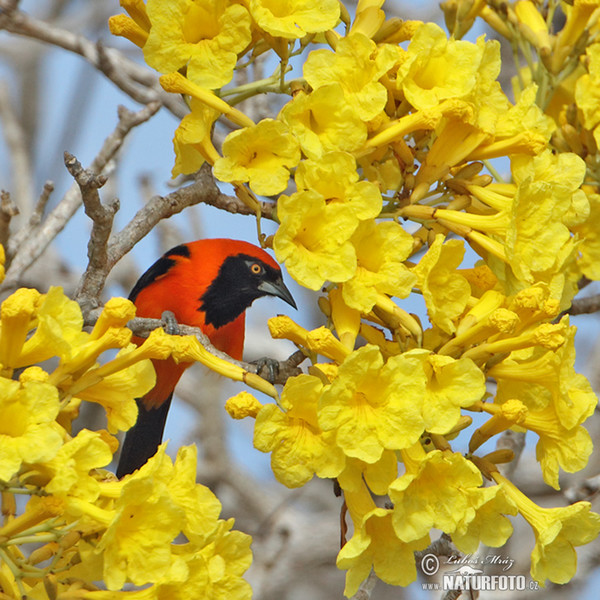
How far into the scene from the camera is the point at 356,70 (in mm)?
2803

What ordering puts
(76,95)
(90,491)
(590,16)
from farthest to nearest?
(76,95), (590,16), (90,491)

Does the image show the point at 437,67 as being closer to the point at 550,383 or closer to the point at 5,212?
the point at 550,383

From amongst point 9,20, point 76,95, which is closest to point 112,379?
point 9,20

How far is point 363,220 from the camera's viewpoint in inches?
105

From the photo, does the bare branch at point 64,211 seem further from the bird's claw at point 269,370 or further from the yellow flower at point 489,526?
the yellow flower at point 489,526

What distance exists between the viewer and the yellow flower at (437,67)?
2859 mm

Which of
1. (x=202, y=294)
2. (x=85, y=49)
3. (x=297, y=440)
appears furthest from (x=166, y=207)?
(x=85, y=49)

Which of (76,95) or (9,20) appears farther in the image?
(76,95)

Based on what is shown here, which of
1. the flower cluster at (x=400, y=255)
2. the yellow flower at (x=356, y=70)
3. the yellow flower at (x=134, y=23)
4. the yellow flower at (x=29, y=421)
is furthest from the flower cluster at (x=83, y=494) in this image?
the yellow flower at (x=134, y=23)

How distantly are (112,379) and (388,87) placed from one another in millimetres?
1242

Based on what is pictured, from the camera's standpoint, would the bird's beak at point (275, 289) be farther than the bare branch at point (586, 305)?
Yes

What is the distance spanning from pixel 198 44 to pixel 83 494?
4.57 feet

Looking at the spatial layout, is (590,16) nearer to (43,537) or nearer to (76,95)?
(43,537)

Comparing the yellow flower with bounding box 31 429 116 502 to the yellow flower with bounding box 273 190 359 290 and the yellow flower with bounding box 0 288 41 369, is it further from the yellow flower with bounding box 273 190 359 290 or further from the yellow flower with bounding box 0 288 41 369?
the yellow flower with bounding box 273 190 359 290
